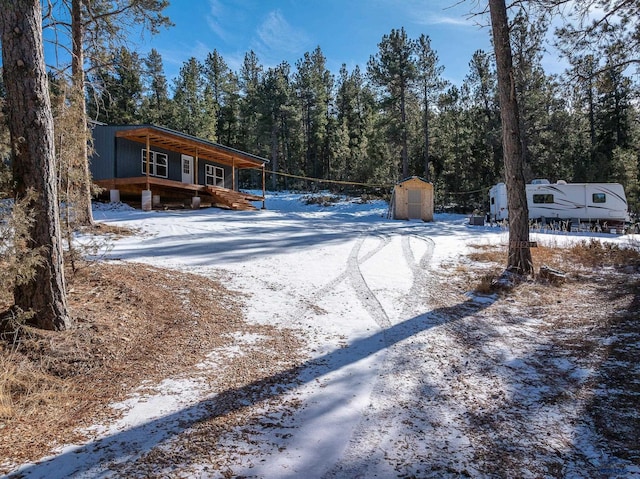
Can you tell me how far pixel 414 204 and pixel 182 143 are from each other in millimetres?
11796

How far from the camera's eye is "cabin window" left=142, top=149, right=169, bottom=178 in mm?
18031

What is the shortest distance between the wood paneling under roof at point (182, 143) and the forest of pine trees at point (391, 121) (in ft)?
5.85

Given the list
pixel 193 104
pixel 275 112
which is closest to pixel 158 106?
pixel 193 104

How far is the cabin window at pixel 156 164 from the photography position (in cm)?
1803

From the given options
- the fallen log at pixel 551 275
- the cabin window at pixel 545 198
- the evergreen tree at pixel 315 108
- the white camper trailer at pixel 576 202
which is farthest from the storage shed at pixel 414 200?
the evergreen tree at pixel 315 108

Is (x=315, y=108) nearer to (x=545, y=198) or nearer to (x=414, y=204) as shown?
(x=414, y=204)

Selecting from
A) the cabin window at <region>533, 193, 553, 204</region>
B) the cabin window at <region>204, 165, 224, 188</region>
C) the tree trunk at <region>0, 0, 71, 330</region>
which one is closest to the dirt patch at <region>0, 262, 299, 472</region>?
the tree trunk at <region>0, 0, 71, 330</region>

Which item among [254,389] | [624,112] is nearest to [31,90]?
[254,389]

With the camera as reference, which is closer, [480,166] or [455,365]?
[455,365]

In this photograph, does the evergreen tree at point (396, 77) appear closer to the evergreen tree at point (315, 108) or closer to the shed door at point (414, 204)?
the shed door at point (414, 204)

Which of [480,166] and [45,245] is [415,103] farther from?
[45,245]

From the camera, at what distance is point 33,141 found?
3295 millimetres

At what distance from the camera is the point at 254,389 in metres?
2.93

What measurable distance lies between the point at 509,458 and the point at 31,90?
4503mm
